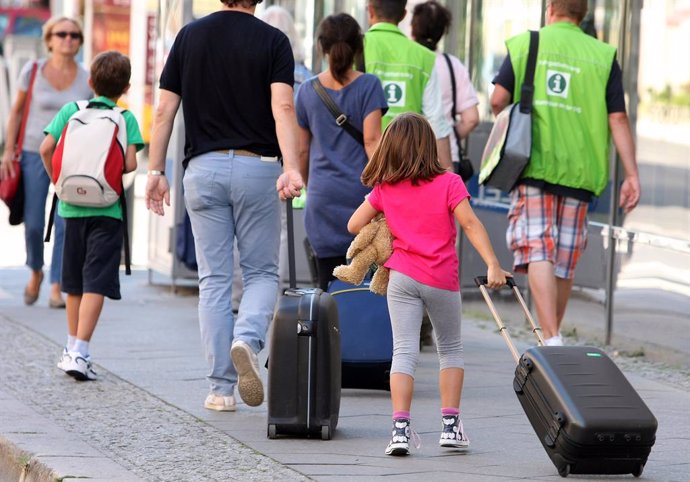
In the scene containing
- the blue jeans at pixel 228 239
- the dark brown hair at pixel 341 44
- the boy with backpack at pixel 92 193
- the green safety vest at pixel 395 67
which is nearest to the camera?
Answer: the blue jeans at pixel 228 239

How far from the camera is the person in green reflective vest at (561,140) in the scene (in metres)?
7.97

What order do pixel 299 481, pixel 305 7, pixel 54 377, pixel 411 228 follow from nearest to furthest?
1. pixel 299 481
2. pixel 411 228
3. pixel 54 377
4. pixel 305 7

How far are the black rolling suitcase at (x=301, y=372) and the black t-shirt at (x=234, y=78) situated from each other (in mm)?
926

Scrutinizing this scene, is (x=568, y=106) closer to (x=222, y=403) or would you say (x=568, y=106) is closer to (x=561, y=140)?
(x=561, y=140)

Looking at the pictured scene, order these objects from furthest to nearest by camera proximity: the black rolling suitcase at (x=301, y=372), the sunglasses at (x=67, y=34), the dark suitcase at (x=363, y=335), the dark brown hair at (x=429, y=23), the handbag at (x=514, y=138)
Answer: the sunglasses at (x=67, y=34)
the dark brown hair at (x=429, y=23)
the handbag at (x=514, y=138)
the dark suitcase at (x=363, y=335)
the black rolling suitcase at (x=301, y=372)

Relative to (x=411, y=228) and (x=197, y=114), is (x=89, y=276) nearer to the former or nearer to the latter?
(x=197, y=114)

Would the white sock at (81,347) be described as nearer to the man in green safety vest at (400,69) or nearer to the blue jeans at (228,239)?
the blue jeans at (228,239)

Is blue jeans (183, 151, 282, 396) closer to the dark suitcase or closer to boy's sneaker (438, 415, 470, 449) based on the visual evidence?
the dark suitcase

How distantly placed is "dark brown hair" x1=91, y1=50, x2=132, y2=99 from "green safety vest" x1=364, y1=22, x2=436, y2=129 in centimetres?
122

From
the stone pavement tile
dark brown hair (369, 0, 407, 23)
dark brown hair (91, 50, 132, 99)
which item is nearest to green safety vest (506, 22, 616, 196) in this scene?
dark brown hair (369, 0, 407, 23)

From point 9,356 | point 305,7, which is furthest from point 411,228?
point 305,7

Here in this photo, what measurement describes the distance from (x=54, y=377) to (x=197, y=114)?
1.72m

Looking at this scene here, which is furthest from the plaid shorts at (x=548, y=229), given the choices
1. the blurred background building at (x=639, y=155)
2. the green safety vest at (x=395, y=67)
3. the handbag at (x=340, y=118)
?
the handbag at (x=340, y=118)

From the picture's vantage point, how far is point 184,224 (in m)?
10.7
